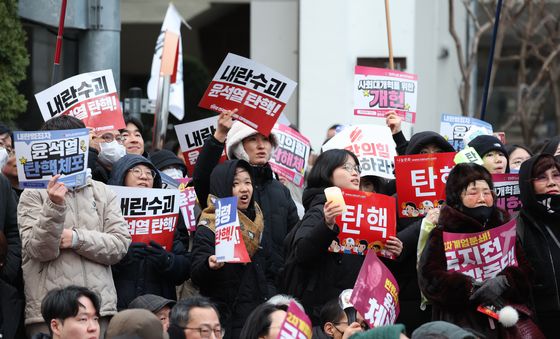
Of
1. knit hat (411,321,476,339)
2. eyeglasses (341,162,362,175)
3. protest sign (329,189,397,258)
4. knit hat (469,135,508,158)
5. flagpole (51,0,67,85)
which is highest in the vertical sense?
flagpole (51,0,67,85)

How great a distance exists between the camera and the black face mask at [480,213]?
8.30 m

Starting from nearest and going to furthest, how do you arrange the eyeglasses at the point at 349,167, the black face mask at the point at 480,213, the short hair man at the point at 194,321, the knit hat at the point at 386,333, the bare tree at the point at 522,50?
the knit hat at the point at 386,333 → the short hair man at the point at 194,321 → the black face mask at the point at 480,213 → the eyeglasses at the point at 349,167 → the bare tree at the point at 522,50

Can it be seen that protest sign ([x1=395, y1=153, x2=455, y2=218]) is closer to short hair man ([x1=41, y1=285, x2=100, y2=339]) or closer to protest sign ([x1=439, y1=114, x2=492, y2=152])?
protest sign ([x1=439, y1=114, x2=492, y2=152])

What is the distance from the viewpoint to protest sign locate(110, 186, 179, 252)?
880cm

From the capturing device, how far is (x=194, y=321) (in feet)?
24.4

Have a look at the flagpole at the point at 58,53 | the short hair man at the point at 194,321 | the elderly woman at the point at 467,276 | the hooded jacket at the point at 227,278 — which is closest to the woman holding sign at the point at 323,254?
the hooded jacket at the point at 227,278

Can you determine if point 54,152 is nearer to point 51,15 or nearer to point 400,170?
point 400,170

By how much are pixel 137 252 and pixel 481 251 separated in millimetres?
2148

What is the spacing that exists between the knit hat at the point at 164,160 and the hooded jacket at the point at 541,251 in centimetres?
289

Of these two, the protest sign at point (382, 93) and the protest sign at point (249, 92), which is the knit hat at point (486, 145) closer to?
the protest sign at point (382, 93)

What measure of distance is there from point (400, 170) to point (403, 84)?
5.54 feet

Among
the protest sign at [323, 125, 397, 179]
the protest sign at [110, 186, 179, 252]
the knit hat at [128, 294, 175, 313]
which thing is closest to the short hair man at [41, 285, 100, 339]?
the knit hat at [128, 294, 175, 313]

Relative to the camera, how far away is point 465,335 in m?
6.40

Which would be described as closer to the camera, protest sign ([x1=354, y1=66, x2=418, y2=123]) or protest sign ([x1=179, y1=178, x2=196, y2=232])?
protest sign ([x1=179, y1=178, x2=196, y2=232])
